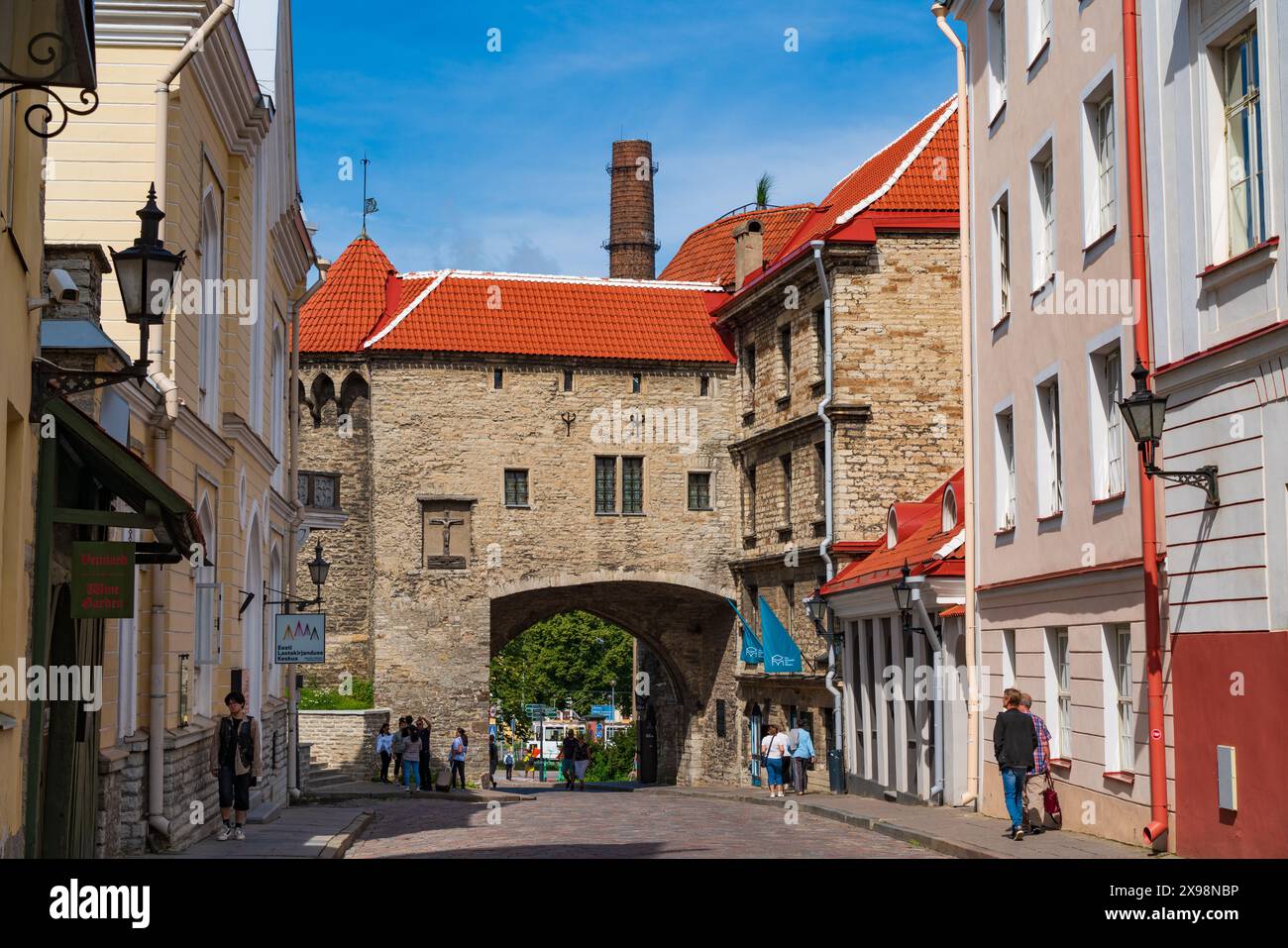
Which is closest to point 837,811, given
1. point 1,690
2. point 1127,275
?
point 1127,275

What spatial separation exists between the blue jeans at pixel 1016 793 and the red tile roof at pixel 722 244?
28.1 metres

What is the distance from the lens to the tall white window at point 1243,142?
13.6 metres

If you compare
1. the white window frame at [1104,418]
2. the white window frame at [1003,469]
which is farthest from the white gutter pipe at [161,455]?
the white window frame at [1003,469]

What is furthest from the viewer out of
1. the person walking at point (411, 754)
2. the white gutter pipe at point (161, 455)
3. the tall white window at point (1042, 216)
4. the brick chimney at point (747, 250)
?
the brick chimney at point (747, 250)

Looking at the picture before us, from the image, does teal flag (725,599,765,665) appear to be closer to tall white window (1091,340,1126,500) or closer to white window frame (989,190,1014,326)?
white window frame (989,190,1014,326)

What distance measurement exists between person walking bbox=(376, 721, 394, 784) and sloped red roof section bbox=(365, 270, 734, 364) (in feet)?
30.8

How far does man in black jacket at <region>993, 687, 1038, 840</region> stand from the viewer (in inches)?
716

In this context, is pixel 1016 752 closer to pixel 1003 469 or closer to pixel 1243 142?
pixel 1003 469

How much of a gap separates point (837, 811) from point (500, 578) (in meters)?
19.1

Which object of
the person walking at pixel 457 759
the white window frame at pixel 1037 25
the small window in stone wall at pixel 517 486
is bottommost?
the person walking at pixel 457 759

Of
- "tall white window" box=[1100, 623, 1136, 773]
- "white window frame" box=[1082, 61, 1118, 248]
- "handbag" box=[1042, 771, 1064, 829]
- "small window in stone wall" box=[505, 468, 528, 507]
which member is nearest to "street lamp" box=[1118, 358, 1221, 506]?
"tall white window" box=[1100, 623, 1136, 773]

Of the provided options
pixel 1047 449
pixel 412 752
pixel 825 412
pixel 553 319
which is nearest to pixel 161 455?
pixel 1047 449

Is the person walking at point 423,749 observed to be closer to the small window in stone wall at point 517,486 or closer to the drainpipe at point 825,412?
the small window in stone wall at point 517,486
